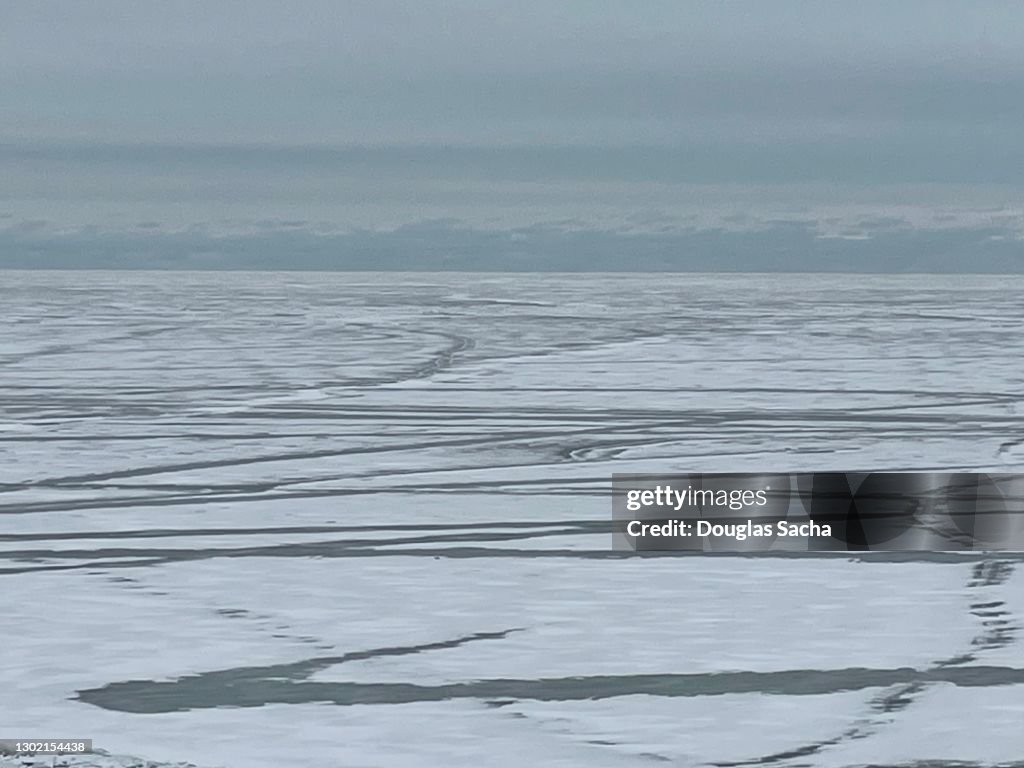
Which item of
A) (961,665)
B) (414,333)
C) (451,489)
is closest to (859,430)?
(451,489)

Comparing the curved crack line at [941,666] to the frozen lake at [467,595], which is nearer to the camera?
the curved crack line at [941,666]

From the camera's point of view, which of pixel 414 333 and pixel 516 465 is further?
pixel 414 333

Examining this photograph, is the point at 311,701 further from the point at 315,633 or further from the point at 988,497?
the point at 988,497

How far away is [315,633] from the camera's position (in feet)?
19.0

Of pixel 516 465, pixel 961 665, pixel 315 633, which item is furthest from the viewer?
pixel 516 465

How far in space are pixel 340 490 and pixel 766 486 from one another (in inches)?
83.6

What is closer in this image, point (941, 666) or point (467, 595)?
point (941, 666)

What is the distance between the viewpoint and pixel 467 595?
6.42 metres

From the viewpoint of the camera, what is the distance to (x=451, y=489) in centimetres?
937

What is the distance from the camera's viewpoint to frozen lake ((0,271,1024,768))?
15.2 feet

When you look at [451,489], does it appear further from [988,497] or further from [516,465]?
[988,497]

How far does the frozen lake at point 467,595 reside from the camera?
4.63 m

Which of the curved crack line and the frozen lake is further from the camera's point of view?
the frozen lake

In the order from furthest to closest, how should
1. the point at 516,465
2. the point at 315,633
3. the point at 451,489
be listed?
the point at 516,465
the point at 451,489
the point at 315,633
